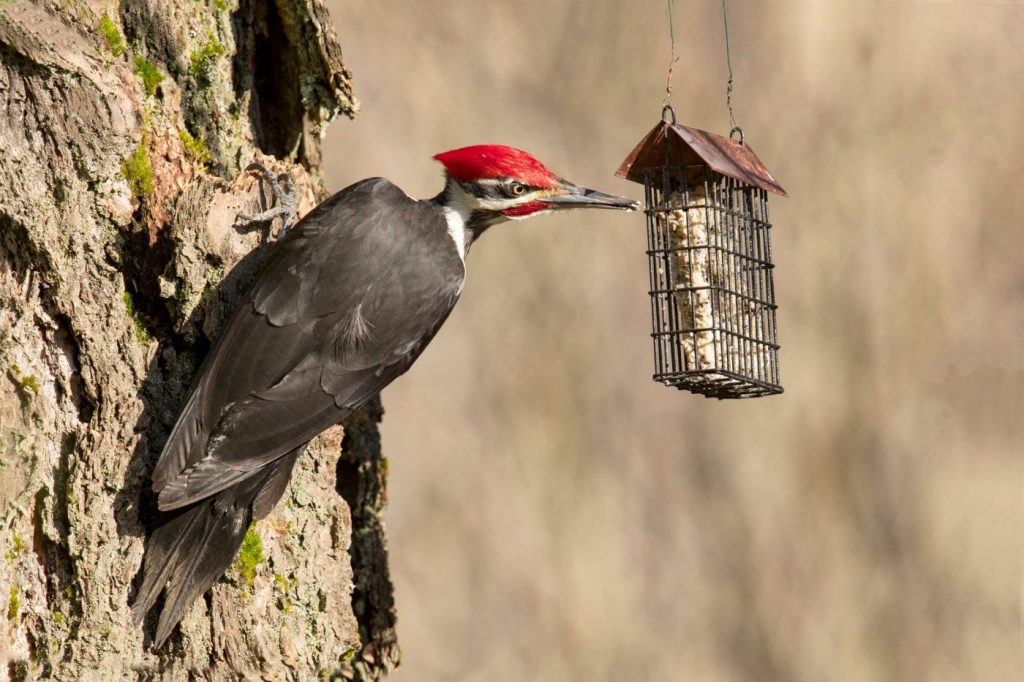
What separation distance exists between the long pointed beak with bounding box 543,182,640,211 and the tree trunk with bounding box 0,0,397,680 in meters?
0.80

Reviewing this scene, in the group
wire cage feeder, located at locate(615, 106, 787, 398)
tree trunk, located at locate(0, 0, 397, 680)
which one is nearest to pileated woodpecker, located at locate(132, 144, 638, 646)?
tree trunk, located at locate(0, 0, 397, 680)

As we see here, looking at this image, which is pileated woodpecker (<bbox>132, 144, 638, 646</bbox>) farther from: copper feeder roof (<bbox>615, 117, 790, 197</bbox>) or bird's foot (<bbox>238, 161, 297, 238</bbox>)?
copper feeder roof (<bbox>615, 117, 790, 197</bbox>)

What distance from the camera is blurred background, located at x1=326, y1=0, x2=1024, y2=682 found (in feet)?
24.3

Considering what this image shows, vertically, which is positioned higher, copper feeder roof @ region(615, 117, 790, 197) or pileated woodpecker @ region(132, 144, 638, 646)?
copper feeder roof @ region(615, 117, 790, 197)

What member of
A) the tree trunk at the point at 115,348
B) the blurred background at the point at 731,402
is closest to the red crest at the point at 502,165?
the tree trunk at the point at 115,348

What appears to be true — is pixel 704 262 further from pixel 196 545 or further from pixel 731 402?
pixel 731 402

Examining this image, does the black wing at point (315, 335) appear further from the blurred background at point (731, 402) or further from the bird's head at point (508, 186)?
the blurred background at point (731, 402)

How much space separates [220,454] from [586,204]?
4.41 feet

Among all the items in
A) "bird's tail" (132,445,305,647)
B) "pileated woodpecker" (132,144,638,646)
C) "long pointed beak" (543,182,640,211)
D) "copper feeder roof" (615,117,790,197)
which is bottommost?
"bird's tail" (132,445,305,647)

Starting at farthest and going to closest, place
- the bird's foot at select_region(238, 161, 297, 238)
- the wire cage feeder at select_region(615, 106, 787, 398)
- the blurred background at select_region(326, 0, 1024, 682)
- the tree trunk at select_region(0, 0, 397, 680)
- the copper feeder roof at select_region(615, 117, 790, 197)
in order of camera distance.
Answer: the blurred background at select_region(326, 0, 1024, 682), the wire cage feeder at select_region(615, 106, 787, 398), the bird's foot at select_region(238, 161, 297, 238), the copper feeder roof at select_region(615, 117, 790, 197), the tree trunk at select_region(0, 0, 397, 680)

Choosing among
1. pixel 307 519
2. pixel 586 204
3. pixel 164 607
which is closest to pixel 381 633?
pixel 307 519

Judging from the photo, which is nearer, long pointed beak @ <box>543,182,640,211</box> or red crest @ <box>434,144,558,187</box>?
long pointed beak @ <box>543,182,640,211</box>

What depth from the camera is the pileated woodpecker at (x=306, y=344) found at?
4.05 m

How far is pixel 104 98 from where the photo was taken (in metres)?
4.10
